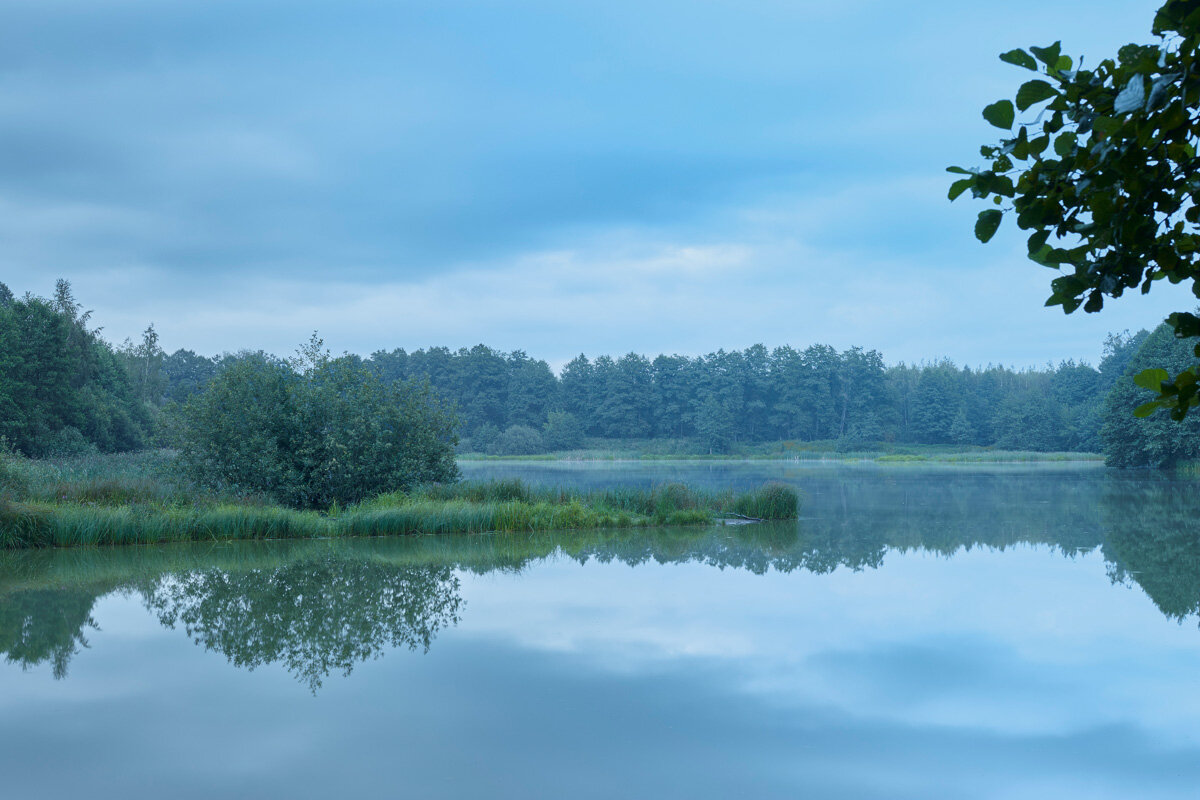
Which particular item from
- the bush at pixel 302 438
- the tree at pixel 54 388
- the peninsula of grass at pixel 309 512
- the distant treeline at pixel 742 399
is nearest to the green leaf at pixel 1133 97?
the peninsula of grass at pixel 309 512

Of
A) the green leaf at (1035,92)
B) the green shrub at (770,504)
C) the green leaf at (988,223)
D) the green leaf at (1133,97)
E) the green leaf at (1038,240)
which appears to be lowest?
the green shrub at (770,504)

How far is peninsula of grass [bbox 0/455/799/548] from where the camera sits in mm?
12539

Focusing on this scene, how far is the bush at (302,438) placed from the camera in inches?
619

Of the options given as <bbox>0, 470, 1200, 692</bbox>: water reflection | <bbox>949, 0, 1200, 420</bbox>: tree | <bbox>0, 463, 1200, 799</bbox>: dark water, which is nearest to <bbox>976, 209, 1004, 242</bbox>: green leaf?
<bbox>949, 0, 1200, 420</bbox>: tree

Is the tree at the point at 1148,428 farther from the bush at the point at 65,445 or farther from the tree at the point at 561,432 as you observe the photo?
the bush at the point at 65,445

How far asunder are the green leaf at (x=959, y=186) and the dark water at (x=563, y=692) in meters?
3.13

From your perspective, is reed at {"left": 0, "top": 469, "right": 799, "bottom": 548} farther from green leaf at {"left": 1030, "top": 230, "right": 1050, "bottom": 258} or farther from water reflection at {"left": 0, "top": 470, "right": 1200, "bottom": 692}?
green leaf at {"left": 1030, "top": 230, "right": 1050, "bottom": 258}

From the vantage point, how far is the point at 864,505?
21484 mm

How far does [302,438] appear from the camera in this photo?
16.2 metres

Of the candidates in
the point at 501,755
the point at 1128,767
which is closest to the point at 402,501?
the point at 501,755

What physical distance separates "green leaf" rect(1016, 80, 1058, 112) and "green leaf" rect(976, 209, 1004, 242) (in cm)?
25

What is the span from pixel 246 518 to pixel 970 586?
10.3 meters

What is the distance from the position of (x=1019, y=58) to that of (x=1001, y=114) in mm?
124

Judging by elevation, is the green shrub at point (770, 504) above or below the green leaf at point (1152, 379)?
below
